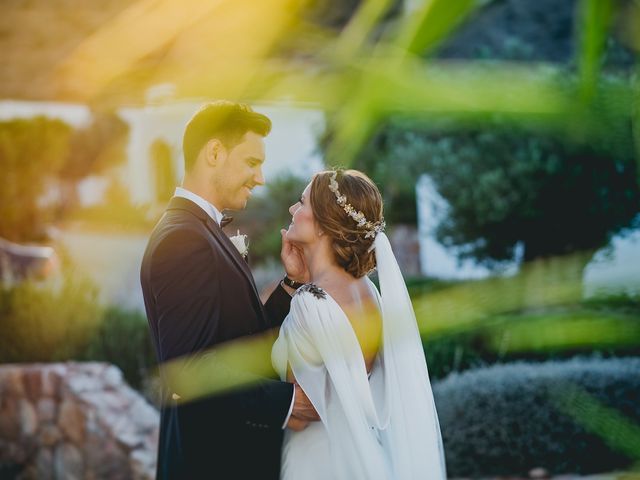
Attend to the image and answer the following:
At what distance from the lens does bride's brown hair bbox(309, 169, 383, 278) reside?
255 cm

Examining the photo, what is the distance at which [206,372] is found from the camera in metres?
2.08

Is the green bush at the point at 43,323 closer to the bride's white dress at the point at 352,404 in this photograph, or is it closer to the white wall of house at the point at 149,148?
the white wall of house at the point at 149,148

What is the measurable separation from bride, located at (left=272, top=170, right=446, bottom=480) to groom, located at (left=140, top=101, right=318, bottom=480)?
7cm

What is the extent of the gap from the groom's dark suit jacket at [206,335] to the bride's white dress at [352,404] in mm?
78

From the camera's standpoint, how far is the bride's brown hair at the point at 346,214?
2.55m

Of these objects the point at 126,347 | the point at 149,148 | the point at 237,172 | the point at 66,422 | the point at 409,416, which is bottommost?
the point at 66,422

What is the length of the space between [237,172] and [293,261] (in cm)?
37

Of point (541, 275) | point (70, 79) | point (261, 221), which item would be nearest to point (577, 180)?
point (261, 221)

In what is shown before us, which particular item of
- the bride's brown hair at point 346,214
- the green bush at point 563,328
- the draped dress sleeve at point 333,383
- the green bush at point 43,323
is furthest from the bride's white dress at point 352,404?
the green bush at point 43,323

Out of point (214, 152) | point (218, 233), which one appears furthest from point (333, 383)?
point (214, 152)

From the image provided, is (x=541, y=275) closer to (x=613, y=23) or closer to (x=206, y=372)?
(x=613, y=23)

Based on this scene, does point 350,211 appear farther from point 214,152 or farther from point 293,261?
point 214,152

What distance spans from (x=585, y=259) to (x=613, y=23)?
0.12m

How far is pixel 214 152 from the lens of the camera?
8.14 ft
